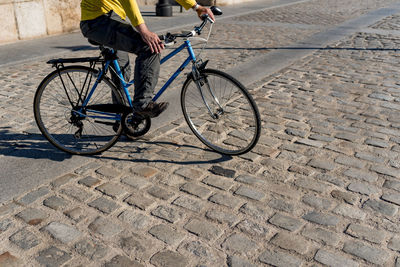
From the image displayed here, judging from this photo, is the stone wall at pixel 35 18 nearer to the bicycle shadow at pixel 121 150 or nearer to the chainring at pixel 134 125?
the bicycle shadow at pixel 121 150

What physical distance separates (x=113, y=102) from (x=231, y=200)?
1.52 metres

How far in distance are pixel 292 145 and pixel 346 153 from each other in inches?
20.4

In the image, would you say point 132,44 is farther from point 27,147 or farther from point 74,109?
point 27,147

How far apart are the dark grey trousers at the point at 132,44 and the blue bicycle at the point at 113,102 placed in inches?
7.0

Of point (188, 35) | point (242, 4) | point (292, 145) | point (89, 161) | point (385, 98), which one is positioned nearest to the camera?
point (188, 35)

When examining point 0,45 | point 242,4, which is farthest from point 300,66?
point 242,4

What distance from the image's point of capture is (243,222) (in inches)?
124

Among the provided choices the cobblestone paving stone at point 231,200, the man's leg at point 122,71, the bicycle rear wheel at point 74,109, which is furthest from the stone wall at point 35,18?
the man's leg at point 122,71

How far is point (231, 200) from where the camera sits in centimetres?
344

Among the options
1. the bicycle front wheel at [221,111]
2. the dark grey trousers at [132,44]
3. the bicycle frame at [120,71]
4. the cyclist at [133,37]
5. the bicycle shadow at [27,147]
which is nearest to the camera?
the cyclist at [133,37]

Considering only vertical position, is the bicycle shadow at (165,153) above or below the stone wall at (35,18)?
below

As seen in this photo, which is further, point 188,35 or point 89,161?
point 89,161

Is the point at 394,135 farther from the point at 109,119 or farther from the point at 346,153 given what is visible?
the point at 109,119

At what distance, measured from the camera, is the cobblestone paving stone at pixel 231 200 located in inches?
111
